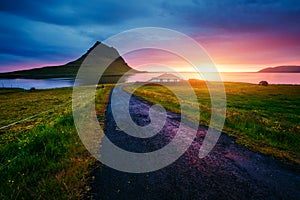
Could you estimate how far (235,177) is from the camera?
4.80 m

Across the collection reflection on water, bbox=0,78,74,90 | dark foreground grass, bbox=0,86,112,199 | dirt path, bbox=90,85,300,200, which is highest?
reflection on water, bbox=0,78,74,90

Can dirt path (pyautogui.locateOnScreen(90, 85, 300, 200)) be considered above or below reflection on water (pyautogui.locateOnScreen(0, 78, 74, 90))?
below

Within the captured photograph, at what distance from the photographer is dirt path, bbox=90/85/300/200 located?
407cm

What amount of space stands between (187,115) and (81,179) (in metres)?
9.49

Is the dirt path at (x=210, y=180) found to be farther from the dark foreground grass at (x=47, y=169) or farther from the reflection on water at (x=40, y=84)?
the reflection on water at (x=40, y=84)

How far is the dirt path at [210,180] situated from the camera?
4070mm

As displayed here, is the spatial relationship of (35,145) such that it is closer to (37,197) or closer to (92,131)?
(92,131)

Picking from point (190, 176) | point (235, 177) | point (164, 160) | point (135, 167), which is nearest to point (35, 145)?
point (135, 167)

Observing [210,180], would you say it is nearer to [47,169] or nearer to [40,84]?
[47,169]

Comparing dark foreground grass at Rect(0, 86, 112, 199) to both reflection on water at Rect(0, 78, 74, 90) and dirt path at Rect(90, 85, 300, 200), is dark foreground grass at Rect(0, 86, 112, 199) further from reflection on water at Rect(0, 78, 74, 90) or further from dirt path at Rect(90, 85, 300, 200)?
reflection on water at Rect(0, 78, 74, 90)

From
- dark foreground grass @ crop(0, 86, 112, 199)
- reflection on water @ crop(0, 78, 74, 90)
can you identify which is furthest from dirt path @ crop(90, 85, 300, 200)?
reflection on water @ crop(0, 78, 74, 90)

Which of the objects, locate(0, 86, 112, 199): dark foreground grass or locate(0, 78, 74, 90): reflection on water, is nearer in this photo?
locate(0, 86, 112, 199): dark foreground grass

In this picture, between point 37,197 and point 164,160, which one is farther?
point 164,160

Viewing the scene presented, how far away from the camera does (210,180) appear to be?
4.64 m
